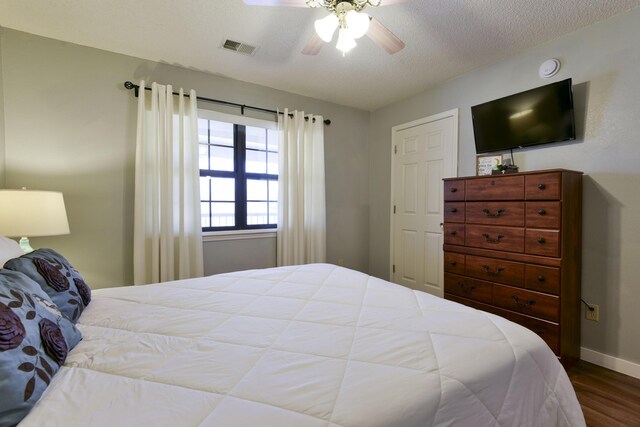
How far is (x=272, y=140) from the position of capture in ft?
11.6

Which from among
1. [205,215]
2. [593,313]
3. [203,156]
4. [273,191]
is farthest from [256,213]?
[593,313]

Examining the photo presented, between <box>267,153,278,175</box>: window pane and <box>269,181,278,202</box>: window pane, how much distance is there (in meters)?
0.13

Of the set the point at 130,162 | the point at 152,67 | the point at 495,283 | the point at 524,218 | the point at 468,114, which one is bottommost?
the point at 495,283

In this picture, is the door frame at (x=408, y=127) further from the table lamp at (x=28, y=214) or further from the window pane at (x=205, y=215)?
the table lamp at (x=28, y=214)

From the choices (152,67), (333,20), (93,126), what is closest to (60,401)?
(333,20)

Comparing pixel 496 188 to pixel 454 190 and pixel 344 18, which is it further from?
pixel 344 18

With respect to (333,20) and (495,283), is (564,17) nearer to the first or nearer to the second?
(333,20)

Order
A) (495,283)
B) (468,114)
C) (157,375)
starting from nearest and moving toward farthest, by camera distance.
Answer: (157,375) → (495,283) → (468,114)

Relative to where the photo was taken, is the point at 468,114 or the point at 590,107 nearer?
the point at 590,107

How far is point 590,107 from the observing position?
2209 mm

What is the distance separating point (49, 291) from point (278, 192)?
2.35 metres

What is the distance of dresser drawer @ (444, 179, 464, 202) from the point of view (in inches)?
101

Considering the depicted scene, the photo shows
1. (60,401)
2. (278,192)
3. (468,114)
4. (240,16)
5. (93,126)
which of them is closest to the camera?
(60,401)

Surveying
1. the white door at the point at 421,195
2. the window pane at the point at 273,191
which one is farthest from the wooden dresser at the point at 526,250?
the window pane at the point at 273,191
